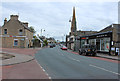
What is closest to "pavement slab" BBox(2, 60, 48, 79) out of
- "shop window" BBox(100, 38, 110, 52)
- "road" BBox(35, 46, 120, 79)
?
"road" BBox(35, 46, 120, 79)

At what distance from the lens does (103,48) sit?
29.8 meters

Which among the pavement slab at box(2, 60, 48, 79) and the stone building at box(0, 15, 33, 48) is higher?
the stone building at box(0, 15, 33, 48)

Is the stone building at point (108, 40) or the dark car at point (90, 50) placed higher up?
the stone building at point (108, 40)

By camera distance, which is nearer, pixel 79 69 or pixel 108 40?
pixel 79 69

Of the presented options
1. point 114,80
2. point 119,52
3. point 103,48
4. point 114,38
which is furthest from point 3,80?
point 103,48

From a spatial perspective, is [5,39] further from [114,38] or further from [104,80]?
[104,80]

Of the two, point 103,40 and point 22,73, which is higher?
point 103,40

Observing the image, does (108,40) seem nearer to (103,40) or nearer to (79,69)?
(103,40)

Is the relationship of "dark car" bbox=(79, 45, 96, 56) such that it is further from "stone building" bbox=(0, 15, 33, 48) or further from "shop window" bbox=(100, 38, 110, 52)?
"stone building" bbox=(0, 15, 33, 48)

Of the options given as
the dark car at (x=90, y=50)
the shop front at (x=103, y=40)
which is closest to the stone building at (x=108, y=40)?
the shop front at (x=103, y=40)

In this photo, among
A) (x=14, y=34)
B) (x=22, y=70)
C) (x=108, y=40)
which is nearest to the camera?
(x=22, y=70)

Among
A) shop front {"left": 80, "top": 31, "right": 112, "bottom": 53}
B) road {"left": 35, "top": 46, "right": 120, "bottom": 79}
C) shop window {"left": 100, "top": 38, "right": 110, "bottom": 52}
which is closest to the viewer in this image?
road {"left": 35, "top": 46, "right": 120, "bottom": 79}

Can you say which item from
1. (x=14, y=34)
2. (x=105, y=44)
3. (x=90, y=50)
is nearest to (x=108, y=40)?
(x=105, y=44)

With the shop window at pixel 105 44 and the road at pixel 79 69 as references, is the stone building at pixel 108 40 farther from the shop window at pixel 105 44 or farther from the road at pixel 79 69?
the road at pixel 79 69
